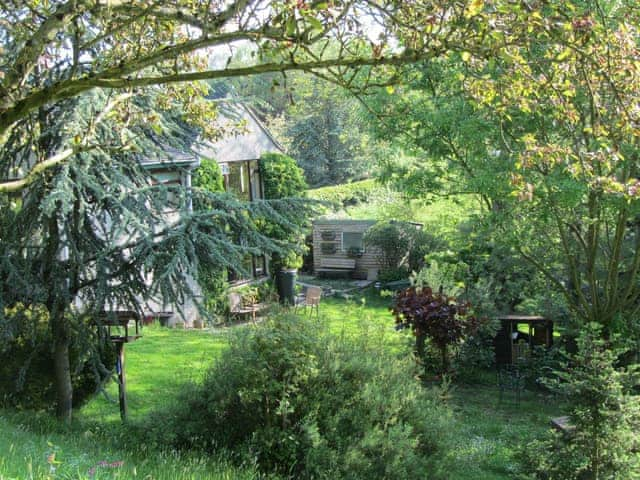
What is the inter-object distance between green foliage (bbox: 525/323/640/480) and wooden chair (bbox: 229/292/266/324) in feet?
41.5

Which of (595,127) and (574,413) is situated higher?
(595,127)

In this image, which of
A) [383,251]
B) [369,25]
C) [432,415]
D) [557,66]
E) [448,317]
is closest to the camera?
[557,66]

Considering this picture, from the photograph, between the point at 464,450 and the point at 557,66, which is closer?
the point at 557,66

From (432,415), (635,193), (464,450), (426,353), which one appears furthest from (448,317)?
(635,193)

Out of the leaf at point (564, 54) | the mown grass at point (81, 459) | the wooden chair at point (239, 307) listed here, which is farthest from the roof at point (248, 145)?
the leaf at point (564, 54)

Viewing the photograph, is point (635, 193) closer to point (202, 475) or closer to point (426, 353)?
point (202, 475)

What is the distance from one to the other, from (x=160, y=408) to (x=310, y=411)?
6.49 feet

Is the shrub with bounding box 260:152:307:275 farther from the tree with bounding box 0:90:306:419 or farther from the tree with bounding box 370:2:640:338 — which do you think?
the tree with bounding box 0:90:306:419

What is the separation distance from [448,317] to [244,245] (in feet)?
17.1

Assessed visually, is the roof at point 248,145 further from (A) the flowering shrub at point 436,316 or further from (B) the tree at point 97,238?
(B) the tree at point 97,238

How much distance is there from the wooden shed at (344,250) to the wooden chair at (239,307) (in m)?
8.58

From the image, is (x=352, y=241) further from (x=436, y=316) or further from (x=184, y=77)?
(x=184, y=77)

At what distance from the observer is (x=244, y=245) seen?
782 cm

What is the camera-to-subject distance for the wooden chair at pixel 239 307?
18.8 m
